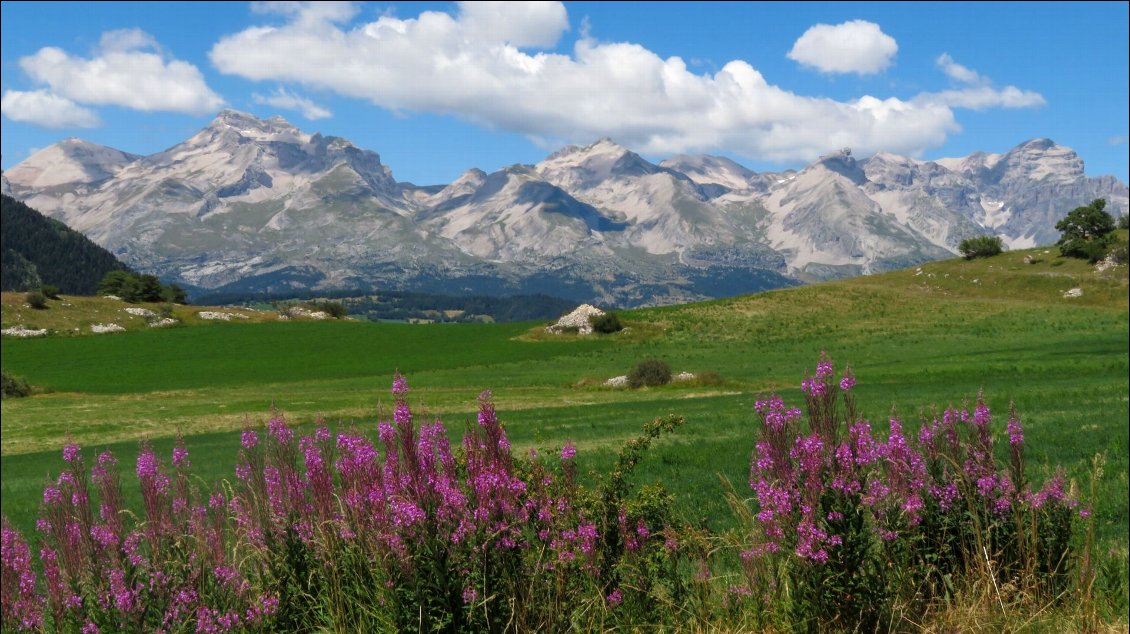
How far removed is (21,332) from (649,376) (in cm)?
9624

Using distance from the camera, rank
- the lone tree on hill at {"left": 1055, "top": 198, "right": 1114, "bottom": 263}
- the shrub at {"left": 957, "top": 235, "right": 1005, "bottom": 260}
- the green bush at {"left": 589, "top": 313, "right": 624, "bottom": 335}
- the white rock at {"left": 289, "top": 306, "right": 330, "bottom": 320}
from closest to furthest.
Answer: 1. the green bush at {"left": 589, "top": 313, "right": 624, "bottom": 335}
2. the lone tree on hill at {"left": 1055, "top": 198, "right": 1114, "bottom": 263}
3. the white rock at {"left": 289, "top": 306, "right": 330, "bottom": 320}
4. the shrub at {"left": 957, "top": 235, "right": 1005, "bottom": 260}

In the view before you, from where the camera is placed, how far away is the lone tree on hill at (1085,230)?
134000 mm

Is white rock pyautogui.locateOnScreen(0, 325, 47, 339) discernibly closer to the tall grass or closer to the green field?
the green field

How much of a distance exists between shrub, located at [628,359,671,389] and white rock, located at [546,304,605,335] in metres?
43.1

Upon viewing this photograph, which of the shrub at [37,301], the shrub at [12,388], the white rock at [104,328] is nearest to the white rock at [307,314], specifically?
the white rock at [104,328]

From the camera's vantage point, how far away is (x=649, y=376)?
62.1m

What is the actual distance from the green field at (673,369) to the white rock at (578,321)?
8.84 feet

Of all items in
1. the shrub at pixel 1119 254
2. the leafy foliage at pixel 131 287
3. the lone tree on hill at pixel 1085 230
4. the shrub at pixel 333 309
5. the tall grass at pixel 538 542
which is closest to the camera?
the tall grass at pixel 538 542

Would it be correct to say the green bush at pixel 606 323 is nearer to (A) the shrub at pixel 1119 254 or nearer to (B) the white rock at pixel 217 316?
(B) the white rock at pixel 217 316

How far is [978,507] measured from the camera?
27.5 feet

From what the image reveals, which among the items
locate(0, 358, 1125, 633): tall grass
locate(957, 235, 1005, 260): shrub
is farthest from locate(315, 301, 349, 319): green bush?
locate(0, 358, 1125, 633): tall grass

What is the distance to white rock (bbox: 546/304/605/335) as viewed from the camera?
350ft

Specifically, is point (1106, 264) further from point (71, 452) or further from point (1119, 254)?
point (71, 452)

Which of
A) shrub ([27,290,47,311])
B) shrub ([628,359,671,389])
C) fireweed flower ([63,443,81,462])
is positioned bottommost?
shrub ([628,359,671,389])
